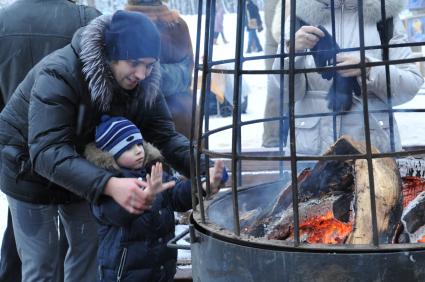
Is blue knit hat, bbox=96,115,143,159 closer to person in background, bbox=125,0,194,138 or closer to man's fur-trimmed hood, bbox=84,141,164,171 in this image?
man's fur-trimmed hood, bbox=84,141,164,171

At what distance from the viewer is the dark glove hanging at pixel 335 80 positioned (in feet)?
10.2

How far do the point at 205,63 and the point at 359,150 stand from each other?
2.57 ft

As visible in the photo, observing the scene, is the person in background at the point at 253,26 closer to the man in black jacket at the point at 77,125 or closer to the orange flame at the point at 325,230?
the man in black jacket at the point at 77,125

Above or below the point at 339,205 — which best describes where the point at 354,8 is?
above

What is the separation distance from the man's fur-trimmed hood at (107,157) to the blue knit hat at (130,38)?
0.42 meters

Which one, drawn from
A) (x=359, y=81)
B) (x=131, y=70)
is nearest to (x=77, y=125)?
(x=131, y=70)

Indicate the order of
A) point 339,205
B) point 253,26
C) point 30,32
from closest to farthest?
point 339,205, point 30,32, point 253,26

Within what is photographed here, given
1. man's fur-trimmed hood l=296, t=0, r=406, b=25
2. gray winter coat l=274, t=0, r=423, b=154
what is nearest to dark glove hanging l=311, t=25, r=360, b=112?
gray winter coat l=274, t=0, r=423, b=154

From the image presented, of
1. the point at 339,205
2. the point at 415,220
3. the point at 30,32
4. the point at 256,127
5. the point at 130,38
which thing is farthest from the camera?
the point at 256,127

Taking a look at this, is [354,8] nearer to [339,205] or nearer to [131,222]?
[339,205]

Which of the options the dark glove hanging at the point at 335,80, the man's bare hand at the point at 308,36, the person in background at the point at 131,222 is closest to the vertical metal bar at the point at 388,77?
the dark glove hanging at the point at 335,80

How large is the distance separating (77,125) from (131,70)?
1.14 ft

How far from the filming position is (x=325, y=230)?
8.21 feet

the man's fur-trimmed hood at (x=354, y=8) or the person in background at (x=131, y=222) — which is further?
the man's fur-trimmed hood at (x=354, y=8)
